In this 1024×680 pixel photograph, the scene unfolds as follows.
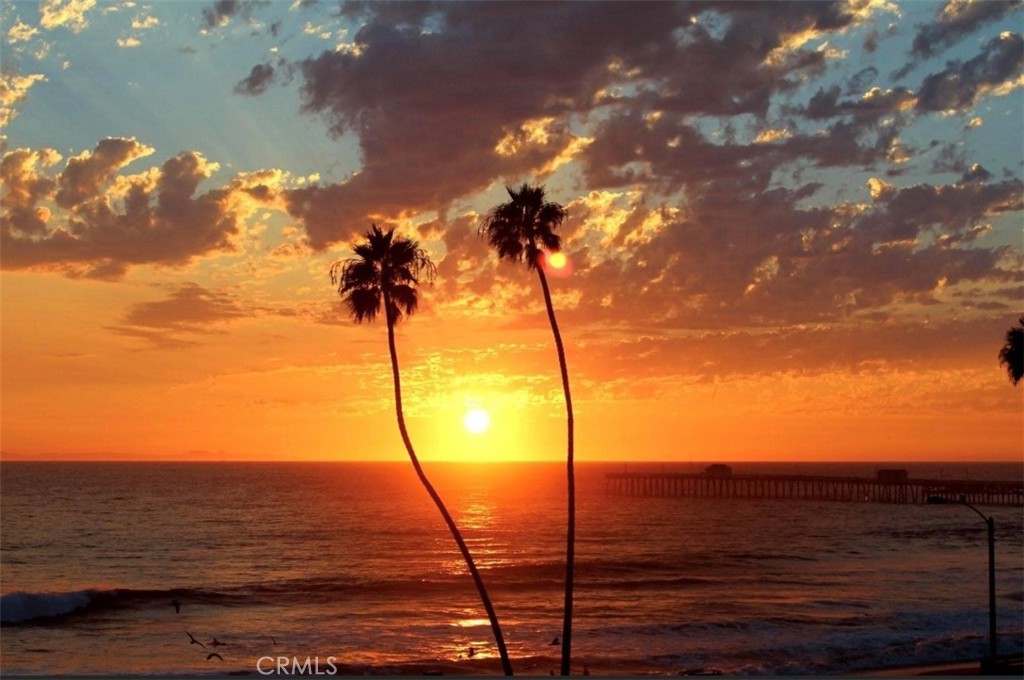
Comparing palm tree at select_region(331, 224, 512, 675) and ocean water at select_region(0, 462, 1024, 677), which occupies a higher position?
palm tree at select_region(331, 224, 512, 675)

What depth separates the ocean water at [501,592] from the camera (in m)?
46.5

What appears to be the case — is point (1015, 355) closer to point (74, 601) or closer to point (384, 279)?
point (384, 279)

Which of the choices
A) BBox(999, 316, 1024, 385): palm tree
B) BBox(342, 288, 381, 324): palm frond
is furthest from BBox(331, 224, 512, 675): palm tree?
BBox(999, 316, 1024, 385): palm tree

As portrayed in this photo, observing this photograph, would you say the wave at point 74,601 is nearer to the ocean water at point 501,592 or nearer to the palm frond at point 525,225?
A: the ocean water at point 501,592

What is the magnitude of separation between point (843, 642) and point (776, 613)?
32.3 ft

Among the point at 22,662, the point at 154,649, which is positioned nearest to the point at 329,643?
the point at 154,649

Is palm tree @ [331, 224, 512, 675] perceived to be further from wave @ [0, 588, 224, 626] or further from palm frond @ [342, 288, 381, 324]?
wave @ [0, 588, 224, 626]

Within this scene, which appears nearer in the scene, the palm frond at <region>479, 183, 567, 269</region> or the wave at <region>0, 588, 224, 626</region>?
the palm frond at <region>479, 183, 567, 269</region>

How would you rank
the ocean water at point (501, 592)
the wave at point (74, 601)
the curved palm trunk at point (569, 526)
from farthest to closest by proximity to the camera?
the wave at point (74, 601)
the ocean water at point (501, 592)
the curved palm trunk at point (569, 526)

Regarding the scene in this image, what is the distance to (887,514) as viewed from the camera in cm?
13050

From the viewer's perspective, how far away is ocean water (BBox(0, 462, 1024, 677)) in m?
46.5

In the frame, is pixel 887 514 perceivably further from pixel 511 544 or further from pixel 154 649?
Answer: pixel 154 649

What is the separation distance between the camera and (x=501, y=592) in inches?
2692

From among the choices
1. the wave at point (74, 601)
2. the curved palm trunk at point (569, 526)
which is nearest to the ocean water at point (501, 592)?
the wave at point (74, 601)
